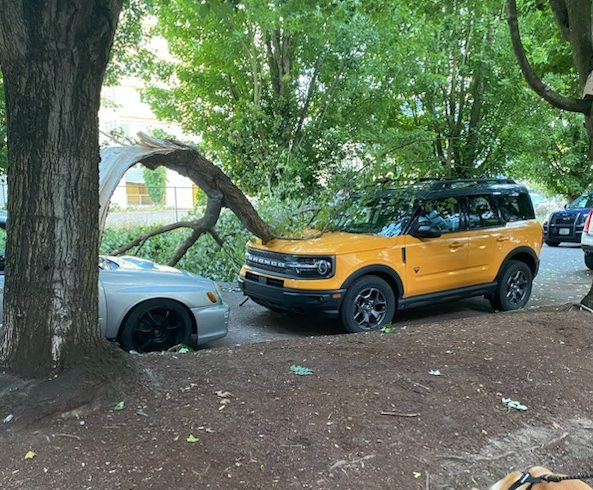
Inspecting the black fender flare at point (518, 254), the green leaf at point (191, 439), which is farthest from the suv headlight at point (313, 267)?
the green leaf at point (191, 439)

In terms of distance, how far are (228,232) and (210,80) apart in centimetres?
582

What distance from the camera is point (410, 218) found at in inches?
281

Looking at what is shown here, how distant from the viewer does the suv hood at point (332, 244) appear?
6469 millimetres

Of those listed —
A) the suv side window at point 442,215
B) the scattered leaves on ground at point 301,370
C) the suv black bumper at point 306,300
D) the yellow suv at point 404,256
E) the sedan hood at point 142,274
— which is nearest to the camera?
the scattered leaves on ground at point 301,370

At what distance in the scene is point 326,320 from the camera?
294 inches

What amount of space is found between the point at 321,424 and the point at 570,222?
16.6 m

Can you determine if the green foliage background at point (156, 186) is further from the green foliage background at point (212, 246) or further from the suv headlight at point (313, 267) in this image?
the suv headlight at point (313, 267)

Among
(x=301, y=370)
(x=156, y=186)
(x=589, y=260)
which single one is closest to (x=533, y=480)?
(x=301, y=370)

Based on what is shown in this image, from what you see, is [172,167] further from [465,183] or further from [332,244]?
[465,183]

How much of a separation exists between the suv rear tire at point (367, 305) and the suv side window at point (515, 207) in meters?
2.63

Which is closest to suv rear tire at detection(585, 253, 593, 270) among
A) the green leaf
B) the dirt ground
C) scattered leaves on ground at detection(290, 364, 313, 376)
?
the dirt ground

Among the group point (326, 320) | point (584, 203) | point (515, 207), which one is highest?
point (584, 203)

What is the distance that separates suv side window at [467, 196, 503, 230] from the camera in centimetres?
774

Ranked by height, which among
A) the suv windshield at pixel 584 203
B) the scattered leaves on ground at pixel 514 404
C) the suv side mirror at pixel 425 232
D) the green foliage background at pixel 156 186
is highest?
the green foliage background at pixel 156 186
